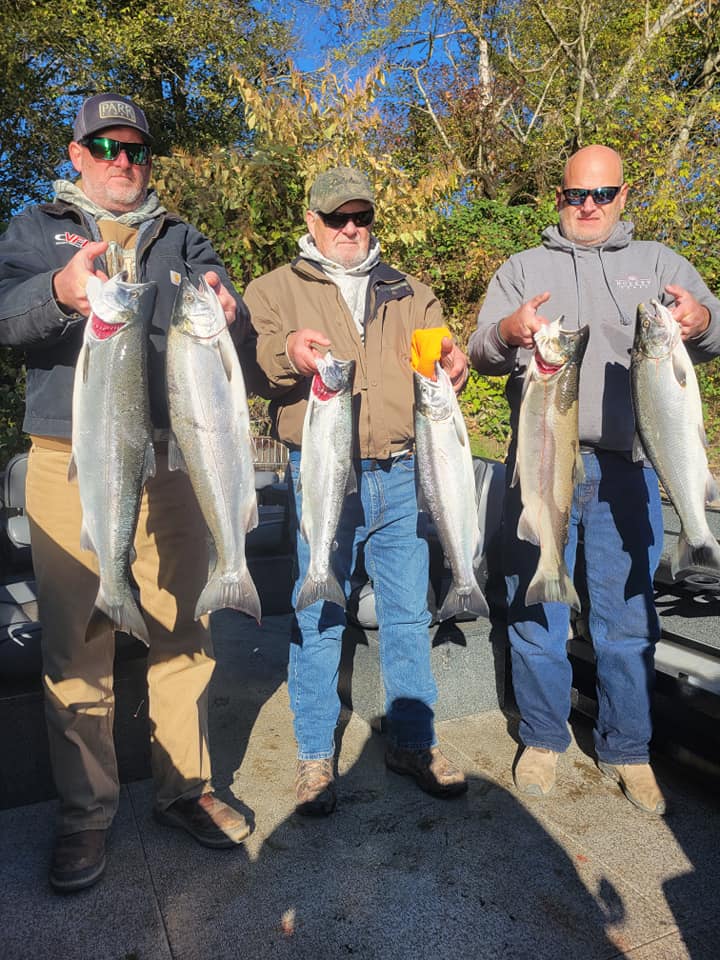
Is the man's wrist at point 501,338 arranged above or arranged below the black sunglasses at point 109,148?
below

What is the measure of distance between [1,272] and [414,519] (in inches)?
82.4

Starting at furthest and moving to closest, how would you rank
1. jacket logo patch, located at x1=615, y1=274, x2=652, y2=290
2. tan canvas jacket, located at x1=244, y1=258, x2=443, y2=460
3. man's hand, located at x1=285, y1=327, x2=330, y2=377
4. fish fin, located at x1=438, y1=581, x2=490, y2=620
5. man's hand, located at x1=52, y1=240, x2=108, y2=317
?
jacket logo patch, located at x1=615, y1=274, x2=652, y2=290
tan canvas jacket, located at x1=244, y1=258, x2=443, y2=460
fish fin, located at x1=438, y1=581, x2=490, y2=620
man's hand, located at x1=285, y1=327, x2=330, y2=377
man's hand, located at x1=52, y1=240, x2=108, y2=317

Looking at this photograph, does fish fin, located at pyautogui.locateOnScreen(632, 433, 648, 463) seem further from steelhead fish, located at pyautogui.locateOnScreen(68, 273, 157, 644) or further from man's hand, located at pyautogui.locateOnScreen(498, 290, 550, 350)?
steelhead fish, located at pyautogui.locateOnScreen(68, 273, 157, 644)

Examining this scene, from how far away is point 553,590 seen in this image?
10.6 feet

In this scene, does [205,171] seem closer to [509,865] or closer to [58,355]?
[58,355]

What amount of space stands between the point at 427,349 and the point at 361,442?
0.61 m

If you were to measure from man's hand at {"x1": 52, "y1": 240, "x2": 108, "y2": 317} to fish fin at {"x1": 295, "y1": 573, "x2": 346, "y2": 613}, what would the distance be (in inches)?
54.5

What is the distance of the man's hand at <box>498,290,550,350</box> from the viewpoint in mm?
3090

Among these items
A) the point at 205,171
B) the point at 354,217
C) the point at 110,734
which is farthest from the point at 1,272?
the point at 205,171

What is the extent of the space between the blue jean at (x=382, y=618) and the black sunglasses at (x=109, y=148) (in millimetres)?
1468

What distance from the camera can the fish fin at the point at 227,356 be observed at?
2.71 m

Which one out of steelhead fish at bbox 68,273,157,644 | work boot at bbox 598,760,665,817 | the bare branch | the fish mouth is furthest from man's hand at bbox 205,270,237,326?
the bare branch

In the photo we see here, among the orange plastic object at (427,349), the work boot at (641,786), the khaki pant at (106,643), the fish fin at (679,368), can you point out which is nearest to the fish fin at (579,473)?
the fish fin at (679,368)

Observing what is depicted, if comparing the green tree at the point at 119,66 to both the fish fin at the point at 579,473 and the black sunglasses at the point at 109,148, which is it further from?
the fish fin at the point at 579,473
